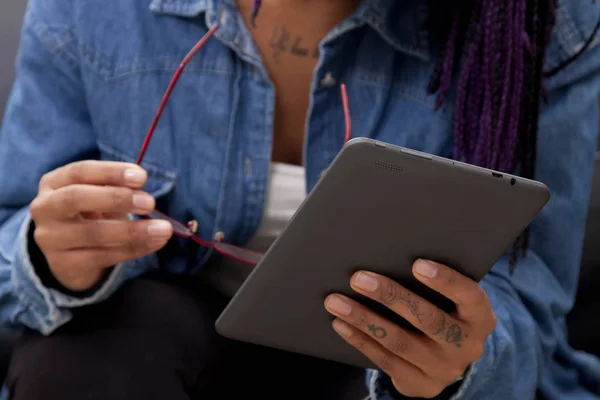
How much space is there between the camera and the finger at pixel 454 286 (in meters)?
0.42

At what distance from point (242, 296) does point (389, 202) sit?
144 millimetres

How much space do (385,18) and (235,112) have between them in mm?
179

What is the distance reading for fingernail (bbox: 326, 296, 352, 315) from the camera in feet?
1.50

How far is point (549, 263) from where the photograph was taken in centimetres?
64

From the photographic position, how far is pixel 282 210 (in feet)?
2.15

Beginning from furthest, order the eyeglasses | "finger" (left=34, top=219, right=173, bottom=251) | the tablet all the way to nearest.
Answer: the eyeglasses
"finger" (left=34, top=219, right=173, bottom=251)
the tablet

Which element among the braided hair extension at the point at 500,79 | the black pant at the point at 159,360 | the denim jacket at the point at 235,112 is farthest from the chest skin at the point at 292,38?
the black pant at the point at 159,360

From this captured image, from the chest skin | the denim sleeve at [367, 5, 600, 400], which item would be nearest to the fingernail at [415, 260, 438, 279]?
the denim sleeve at [367, 5, 600, 400]

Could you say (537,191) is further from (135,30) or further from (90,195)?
(135,30)

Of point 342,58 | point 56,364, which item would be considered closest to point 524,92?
point 342,58

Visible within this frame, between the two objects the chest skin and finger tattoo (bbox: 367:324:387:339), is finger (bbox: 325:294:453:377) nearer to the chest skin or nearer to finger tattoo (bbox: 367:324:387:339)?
finger tattoo (bbox: 367:324:387:339)

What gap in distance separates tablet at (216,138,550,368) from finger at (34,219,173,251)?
0.28ft

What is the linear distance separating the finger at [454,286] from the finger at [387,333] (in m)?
0.04

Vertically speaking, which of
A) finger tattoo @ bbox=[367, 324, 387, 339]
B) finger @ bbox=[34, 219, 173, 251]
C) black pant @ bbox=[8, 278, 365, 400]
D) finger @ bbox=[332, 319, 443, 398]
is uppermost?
finger @ bbox=[34, 219, 173, 251]
